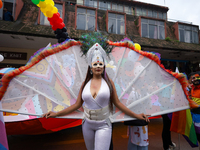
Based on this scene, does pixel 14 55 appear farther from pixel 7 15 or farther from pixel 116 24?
pixel 116 24

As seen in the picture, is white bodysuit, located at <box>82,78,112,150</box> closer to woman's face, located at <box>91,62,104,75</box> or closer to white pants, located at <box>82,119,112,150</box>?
white pants, located at <box>82,119,112,150</box>

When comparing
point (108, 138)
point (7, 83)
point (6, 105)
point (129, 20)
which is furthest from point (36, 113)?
point (129, 20)

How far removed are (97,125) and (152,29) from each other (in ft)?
39.7

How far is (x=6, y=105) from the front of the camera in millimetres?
1674

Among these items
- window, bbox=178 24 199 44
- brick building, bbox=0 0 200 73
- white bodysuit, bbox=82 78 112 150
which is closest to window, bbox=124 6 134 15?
brick building, bbox=0 0 200 73

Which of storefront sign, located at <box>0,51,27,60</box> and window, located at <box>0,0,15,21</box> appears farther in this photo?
storefront sign, located at <box>0,51,27,60</box>

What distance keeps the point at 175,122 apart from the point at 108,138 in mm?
1997

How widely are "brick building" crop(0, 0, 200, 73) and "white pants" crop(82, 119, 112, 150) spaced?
755cm

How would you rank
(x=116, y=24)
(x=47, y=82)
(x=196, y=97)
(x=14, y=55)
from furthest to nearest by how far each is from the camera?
(x=116, y=24) < (x=14, y=55) < (x=196, y=97) < (x=47, y=82)

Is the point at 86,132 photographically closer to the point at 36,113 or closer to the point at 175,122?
the point at 36,113

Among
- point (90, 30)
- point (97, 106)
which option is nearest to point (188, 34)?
point (90, 30)

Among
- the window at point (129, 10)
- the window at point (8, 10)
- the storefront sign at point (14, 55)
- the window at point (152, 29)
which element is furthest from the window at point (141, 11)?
the storefront sign at point (14, 55)

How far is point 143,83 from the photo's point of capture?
1939 mm

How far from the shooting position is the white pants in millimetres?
1601
